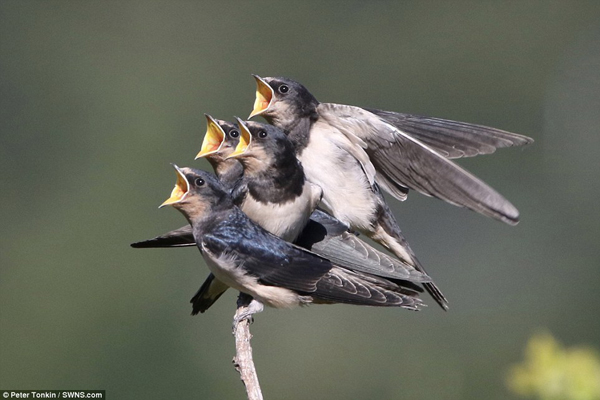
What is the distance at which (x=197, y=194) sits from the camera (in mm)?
3293

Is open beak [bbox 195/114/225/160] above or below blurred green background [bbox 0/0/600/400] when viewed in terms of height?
above

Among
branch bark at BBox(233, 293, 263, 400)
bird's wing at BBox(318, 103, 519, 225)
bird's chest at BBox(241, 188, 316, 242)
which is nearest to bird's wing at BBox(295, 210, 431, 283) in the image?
bird's chest at BBox(241, 188, 316, 242)

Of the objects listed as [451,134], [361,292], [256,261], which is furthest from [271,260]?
[451,134]

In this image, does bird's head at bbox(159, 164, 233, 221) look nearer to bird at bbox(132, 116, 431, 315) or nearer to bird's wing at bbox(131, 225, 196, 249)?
bird at bbox(132, 116, 431, 315)

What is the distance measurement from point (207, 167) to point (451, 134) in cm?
636

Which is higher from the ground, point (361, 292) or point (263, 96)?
point (263, 96)

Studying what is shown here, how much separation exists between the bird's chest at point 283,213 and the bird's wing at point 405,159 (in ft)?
1.03

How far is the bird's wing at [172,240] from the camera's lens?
350 centimetres

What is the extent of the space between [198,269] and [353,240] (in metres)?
8.87

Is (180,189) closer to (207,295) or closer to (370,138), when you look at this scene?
(207,295)

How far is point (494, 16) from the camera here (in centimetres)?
2223

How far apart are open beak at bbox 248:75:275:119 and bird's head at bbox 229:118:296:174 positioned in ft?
0.70

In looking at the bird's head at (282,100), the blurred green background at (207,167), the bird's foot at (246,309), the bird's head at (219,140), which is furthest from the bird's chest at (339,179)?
the blurred green background at (207,167)

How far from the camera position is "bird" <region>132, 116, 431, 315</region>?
11.0 feet
